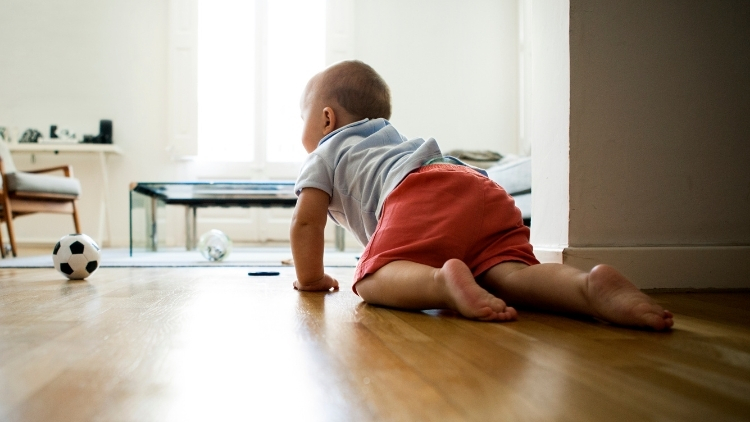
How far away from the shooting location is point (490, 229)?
3.27 feet

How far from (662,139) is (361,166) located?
68 centimetres

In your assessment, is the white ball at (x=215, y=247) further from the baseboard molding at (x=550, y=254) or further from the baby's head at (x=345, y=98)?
the baseboard molding at (x=550, y=254)

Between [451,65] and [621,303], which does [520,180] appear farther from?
[451,65]

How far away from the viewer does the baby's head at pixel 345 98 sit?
1.29 meters

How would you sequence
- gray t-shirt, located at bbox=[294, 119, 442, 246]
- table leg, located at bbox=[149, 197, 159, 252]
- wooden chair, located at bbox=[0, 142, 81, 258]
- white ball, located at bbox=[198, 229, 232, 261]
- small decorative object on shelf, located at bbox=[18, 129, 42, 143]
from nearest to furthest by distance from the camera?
gray t-shirt, located at bbox=[294, 119, 442, 246] → white ball, located at bbox=[198, 229, 232, 261] → wooden chair, located at bbox=[0, 142, 81, 258] → table leg, located at bbox=[149, 197, 159, 252] → small decorative object on shelf, located at bbox=[18, 129, 42, 143]

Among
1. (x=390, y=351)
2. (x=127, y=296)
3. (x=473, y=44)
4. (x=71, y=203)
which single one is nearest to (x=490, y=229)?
(x=390, y=351)

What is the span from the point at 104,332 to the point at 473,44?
481 cm

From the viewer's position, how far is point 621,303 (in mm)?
769

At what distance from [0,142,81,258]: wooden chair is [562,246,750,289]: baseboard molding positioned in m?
3.03

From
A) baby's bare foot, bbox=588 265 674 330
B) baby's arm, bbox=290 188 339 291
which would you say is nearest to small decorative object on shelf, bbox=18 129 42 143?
baby's arm, bbox=290 188 339 291

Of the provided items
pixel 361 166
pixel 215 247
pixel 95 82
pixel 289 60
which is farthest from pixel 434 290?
pixel 95 82

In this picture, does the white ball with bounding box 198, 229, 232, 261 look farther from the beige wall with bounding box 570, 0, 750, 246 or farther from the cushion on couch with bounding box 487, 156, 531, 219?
the beige wall with bounding box 570, 0, 750, 246

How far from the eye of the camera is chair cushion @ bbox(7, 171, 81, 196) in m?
3.26

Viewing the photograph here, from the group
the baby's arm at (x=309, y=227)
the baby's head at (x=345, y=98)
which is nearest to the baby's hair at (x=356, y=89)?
the baby's head at (x=345, y=98)
